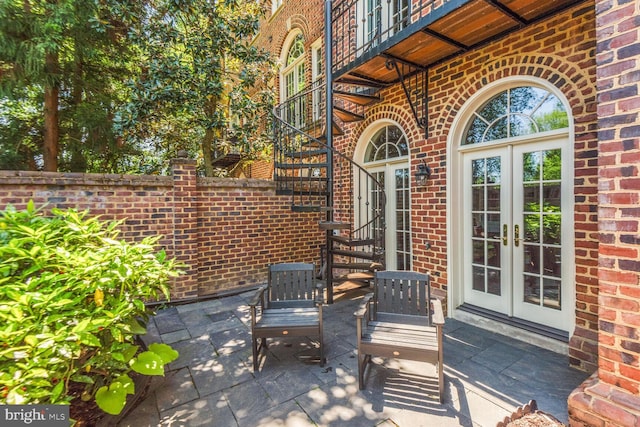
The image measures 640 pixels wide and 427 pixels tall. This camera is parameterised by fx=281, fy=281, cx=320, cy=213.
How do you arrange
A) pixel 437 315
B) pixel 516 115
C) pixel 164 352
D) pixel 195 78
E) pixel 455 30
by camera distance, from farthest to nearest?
pixel 195 78 → pixel 516 115 → pixel 455 30 → pixel 437 315 → pixel 164 352

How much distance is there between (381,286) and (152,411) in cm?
214

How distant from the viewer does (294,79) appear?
7.57 m

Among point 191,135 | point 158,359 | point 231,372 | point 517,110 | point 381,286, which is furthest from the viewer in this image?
point 191,135

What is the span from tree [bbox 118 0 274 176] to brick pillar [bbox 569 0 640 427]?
5209mm

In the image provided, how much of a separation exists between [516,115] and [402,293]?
2.34 metres

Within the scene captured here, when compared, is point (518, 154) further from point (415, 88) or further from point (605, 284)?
point (605, 284)

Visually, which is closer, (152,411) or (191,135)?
(152,411)

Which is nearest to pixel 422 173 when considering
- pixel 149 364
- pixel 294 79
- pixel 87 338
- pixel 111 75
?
pixel 149 364

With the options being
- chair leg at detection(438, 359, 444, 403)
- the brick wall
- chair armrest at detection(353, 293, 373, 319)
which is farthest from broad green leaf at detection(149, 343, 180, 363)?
the brick wall

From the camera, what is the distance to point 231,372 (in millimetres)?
Answer: 2572

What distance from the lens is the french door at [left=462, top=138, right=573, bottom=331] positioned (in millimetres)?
2840

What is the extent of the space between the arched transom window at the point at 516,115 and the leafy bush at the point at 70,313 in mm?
3734

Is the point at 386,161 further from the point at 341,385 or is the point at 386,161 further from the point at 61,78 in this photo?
the point at 61,78

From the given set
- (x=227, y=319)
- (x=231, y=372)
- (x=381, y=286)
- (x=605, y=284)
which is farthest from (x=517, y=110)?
(x=227, y=319)
